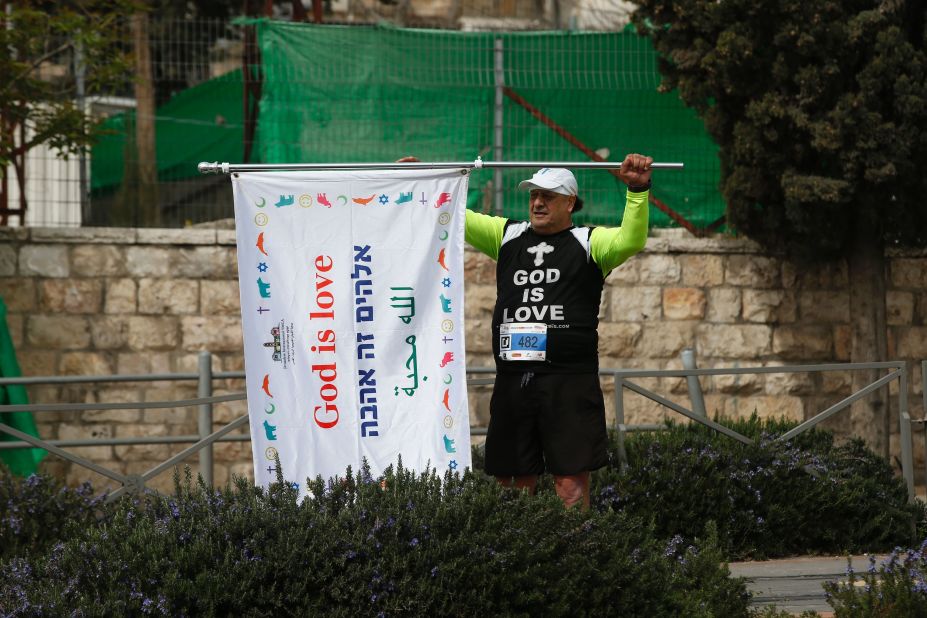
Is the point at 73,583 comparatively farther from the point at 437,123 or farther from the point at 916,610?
the point at 437,123

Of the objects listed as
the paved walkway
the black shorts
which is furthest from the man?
the paved walkway

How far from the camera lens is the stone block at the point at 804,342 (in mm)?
11055

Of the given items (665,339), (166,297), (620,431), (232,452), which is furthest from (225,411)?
(620,431)

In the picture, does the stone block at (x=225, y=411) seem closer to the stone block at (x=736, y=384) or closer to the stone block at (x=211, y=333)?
the stone block at (x=211, y=333)

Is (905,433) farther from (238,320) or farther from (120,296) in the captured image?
(120,296)

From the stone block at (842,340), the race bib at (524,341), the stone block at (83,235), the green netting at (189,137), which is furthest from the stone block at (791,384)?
the race bib at (524,341)

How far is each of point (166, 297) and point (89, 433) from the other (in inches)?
47.5

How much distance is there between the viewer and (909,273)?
11258 mm

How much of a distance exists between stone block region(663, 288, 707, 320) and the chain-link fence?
576 millimetres

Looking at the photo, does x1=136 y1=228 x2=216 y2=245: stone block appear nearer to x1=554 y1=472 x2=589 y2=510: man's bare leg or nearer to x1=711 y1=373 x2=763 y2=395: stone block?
x1=711 y1=373 x2=763 y2=395: stone block

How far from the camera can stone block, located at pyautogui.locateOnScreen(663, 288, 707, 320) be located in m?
11.0

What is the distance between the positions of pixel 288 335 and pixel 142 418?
5.14 metres

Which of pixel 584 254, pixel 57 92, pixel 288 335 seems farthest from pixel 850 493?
pixel 57 92

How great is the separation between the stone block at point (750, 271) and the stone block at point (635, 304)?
0.60 m
